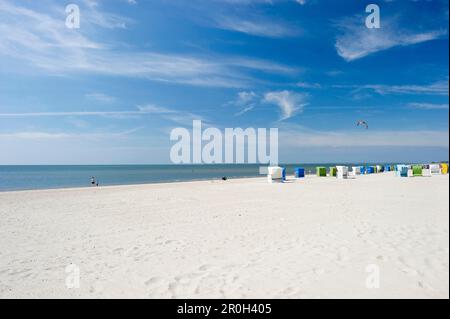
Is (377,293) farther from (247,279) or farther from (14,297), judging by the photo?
(14,297)

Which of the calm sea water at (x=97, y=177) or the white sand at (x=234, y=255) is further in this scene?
the calm sea water at (x=97, y=177)

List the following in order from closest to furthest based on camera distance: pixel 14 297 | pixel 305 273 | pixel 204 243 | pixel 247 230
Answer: pixel 14 297 → pixel 305 273 → pixel 204 243 → pixel 247 230

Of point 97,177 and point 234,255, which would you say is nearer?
point 234,255

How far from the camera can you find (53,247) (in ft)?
18.1

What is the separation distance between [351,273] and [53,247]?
Answer: 544 cm

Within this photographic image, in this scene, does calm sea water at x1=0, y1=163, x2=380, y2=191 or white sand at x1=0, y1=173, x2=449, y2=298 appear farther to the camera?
calm sea water at x1=0, y1=163, x2=380, y2=191

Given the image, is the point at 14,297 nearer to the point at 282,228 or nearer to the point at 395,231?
the point at 282,228
